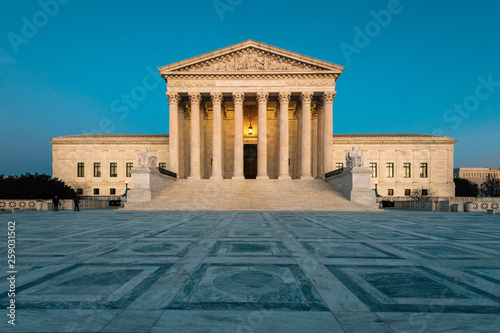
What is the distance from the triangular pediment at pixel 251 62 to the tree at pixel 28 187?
19737 millimetres

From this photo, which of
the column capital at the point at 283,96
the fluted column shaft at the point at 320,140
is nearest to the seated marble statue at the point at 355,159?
the fluted column shaft at the point at 320,140

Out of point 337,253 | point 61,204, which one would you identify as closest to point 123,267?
point 337,253

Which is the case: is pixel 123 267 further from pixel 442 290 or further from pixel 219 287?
pixel 442 290

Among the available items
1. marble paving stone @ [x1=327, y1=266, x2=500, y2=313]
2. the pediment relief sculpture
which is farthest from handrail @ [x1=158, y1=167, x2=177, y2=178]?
marble paving stone @ [x1=327, y1=266, x2=500, y2=313]

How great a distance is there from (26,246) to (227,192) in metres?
22.1

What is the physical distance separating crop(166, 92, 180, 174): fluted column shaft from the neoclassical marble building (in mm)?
138

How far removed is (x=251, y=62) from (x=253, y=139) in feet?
45.6

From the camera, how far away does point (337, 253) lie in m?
6.56

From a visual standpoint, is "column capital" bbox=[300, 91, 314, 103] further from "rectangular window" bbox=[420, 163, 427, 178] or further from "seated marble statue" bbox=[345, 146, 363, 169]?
"rectangular window" bbox=[420, 163, 427, 178]

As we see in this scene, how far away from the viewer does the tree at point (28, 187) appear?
1161 inches

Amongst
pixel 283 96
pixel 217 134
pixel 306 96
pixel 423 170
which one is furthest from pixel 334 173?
pixel 423 170

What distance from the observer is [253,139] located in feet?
158

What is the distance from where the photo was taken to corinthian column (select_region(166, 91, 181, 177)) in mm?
37500

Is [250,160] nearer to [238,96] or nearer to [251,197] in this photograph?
[238,96]
